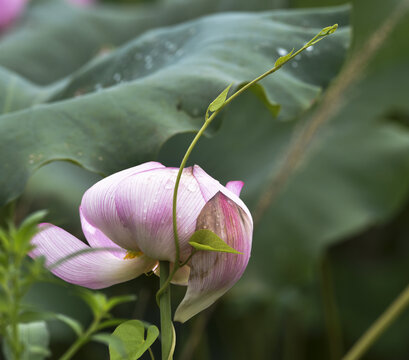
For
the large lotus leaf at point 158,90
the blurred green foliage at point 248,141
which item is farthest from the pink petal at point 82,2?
the large lotus leaf at point 158,90

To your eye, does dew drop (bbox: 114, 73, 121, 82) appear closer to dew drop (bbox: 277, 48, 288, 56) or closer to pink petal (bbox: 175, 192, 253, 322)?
dew drop (bbox: 277, 48, 288, 56)

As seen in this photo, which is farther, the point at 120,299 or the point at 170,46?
the point at 170,46

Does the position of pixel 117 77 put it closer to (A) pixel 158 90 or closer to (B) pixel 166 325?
(A) pixel 158 90

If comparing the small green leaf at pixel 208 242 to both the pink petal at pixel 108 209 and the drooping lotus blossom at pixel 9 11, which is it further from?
the drooping lotus blossom at pixel 9 11

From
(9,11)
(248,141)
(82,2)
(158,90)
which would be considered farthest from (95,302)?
(82,2)

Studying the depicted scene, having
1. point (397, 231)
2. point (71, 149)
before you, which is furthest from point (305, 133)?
point (397, 231)

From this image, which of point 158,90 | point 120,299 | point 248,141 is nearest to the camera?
point 120,299

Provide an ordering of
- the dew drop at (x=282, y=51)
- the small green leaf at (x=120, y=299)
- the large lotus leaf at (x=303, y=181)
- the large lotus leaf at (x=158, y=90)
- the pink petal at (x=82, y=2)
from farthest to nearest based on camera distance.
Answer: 1. the pink petal at (x=82, y=2)
2. the large lotus leaf at (x=303, y=181)
3. the dew drop at (x=282, y=51)
4. the large lotus leaf at (x=158, y=90)
5. the small green leaf at (x=120, y=299)

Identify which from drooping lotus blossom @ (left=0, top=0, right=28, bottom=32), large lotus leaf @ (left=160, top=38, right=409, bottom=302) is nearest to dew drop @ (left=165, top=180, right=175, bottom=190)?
large lotus leaf @ (left=160, top=38, right=409, bottom=302)

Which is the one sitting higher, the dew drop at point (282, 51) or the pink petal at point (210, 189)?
the pink petal at point (210, 189)
